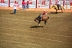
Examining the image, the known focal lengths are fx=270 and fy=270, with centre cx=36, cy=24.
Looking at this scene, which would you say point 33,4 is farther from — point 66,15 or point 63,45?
point 63,45

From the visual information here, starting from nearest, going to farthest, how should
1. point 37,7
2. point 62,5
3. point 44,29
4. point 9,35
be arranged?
point 9,35 < point 44,29 < point 62,5 < point 37,7

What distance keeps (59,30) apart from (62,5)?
546 centimetres

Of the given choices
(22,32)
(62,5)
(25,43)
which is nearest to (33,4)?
(62,5)

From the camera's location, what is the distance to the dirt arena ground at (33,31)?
14.1m

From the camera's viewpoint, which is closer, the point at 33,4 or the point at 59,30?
the point at 59,30

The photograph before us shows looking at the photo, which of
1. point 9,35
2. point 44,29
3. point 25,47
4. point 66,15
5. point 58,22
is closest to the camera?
point 25,47

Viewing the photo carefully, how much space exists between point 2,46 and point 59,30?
165 inches

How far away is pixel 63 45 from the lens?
45.2ft

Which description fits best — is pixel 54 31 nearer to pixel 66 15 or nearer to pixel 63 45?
pixel 63 45

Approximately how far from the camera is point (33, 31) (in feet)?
55.3

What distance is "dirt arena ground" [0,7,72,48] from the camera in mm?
14102

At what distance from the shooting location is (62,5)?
2156 cm

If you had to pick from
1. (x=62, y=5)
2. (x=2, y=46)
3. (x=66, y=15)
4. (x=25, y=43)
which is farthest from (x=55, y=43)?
(x=62, y=5)

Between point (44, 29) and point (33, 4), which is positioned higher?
point (33, 4)
